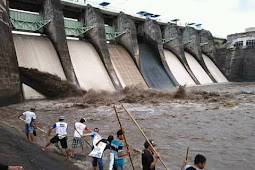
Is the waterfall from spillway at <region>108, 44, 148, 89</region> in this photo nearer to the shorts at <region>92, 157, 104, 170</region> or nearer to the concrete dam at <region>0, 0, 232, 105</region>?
the concrete dam at <region>0, 0, 232, 105</region>

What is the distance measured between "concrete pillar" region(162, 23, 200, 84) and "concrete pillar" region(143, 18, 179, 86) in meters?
3.17

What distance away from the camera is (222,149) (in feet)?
20.3

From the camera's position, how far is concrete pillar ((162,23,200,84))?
93.4ft

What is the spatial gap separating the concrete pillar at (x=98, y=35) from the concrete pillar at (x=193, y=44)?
1546cm

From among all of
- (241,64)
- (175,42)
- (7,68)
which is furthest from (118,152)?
(241,64)

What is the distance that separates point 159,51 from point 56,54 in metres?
12.1

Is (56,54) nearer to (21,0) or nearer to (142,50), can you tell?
(21,0)

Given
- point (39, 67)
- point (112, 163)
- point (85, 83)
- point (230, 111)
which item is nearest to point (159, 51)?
point (85, 83)

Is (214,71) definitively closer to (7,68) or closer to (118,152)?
(7,68)

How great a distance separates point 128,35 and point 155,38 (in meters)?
3.69

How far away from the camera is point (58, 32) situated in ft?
60.0

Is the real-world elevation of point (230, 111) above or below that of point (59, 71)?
below

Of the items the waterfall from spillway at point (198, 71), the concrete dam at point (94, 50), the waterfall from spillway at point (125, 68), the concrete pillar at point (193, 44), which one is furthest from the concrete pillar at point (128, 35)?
the concrete pillar at point (193, 44)

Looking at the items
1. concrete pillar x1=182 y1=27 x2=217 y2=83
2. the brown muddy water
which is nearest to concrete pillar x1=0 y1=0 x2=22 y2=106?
the brown muddy water
